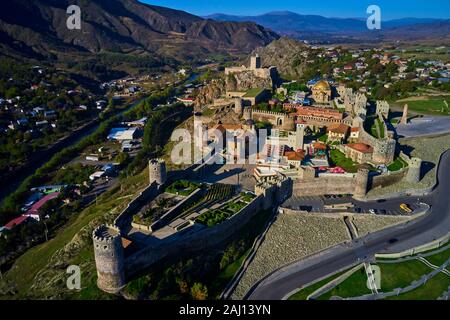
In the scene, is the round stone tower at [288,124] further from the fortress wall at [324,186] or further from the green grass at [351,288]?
the green grass at [351,288]

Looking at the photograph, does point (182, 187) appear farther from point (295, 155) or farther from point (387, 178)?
point (387, 178)

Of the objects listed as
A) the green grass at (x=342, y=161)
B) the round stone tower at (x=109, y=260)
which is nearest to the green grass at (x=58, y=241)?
the round stone tower at (x=109, y=260)

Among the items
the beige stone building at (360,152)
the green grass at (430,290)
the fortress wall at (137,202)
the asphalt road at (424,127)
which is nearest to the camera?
the green grass at (430,290)

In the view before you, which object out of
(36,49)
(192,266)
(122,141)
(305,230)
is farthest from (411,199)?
(36,49)

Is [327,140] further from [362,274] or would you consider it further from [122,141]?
[122,141]

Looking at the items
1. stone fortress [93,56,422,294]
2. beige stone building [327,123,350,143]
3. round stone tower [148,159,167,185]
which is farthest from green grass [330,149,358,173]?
round stone tower [148,159,167,185]

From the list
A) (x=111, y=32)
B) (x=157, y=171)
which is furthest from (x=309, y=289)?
(x=111, y=32)
